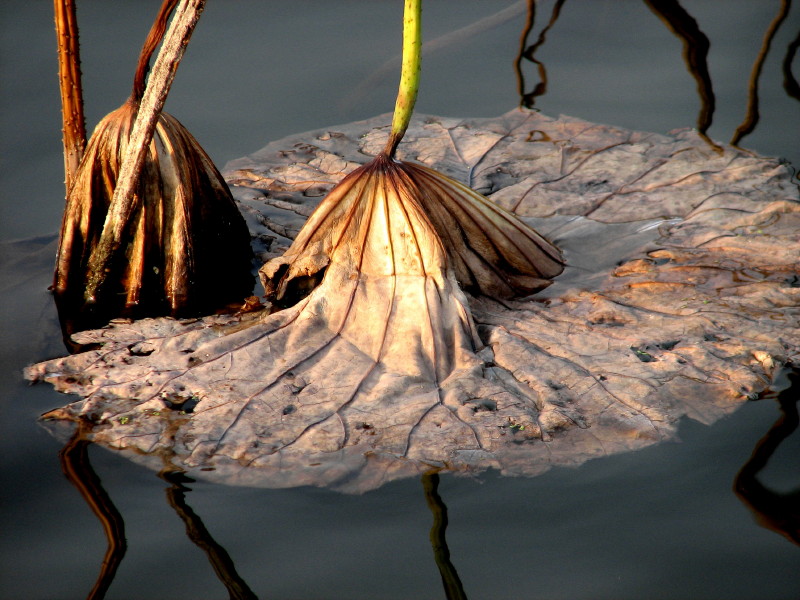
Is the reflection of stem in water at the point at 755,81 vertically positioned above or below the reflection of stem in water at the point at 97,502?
above

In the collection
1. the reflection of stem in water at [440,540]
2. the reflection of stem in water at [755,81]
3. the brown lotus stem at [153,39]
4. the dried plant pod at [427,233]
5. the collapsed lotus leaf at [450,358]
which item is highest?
the brown lotus stem at [153,39]

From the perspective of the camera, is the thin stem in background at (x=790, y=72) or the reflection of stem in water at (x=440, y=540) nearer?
the reflection of stem in water at (x=440, y=540)

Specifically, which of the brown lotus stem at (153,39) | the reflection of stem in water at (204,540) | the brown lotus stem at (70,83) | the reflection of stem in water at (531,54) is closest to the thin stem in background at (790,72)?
the reflection of stem in water at (531,54)

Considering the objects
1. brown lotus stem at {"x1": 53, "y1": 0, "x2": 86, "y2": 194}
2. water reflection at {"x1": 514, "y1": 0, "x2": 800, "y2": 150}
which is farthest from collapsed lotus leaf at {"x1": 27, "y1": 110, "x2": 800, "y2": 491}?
water reflection at {"x1": 514, "y1": 0, "x2": 800, "y2": 150}

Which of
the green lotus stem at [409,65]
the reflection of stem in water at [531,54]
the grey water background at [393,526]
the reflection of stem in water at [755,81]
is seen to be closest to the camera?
the grey water background at [393,526]

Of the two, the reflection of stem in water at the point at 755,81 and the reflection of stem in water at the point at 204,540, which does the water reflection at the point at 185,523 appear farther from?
the reflection of stem in water at the point at 755,81

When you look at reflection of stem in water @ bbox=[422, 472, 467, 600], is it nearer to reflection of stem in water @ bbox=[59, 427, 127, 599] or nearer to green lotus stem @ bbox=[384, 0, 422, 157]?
reflection of stem in water @ bbox=[59, 427, 127, 599]
